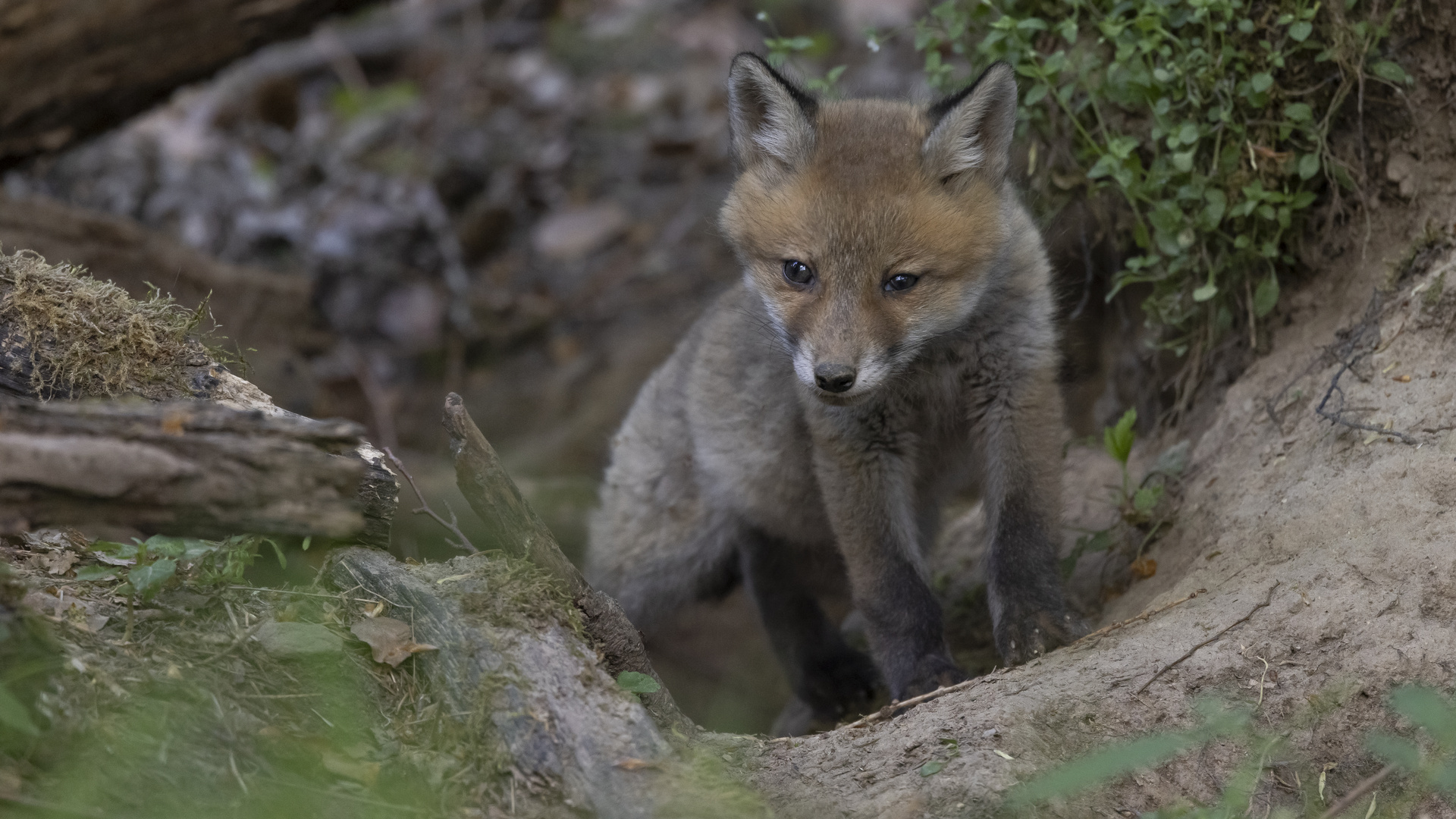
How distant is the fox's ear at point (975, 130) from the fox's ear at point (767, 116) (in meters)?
0.38

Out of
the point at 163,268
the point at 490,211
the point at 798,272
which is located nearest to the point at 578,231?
the point at 490,211

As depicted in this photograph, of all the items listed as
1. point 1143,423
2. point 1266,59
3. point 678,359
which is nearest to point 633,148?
point 678,359

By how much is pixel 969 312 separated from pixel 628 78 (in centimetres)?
686

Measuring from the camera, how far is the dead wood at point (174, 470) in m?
1.82

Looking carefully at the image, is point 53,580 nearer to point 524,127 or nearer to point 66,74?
point 66,74

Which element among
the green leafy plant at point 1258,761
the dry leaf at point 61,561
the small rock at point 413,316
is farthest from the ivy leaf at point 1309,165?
→ the small rock at point 413,316

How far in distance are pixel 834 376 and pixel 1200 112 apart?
1.71 meters

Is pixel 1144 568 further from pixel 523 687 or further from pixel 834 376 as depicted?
pixel 523 687

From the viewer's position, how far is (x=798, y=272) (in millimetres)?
3357

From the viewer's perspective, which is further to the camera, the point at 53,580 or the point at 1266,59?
the point at 1266,59

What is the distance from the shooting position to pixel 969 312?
11.1 feet

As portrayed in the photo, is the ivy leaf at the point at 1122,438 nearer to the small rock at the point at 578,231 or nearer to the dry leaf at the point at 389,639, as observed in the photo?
the dry leaf at the point at 389,639

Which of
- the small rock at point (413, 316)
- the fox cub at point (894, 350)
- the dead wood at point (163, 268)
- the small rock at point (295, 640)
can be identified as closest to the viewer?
the small rock at point (295, 640)

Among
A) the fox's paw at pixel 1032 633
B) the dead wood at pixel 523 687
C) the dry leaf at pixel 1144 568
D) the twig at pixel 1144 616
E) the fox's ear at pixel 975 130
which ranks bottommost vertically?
the dry leaf at pixel 1144 568
